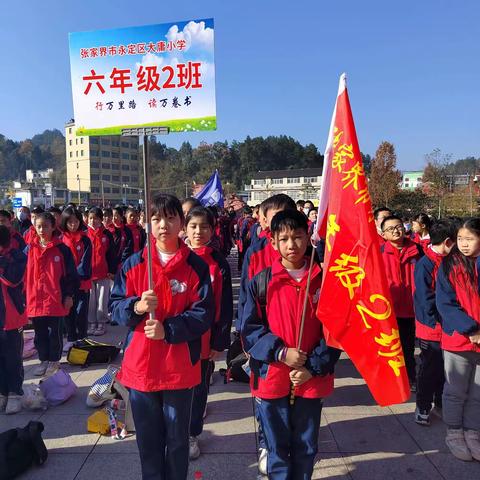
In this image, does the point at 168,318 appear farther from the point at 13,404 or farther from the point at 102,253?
the point at 102,253

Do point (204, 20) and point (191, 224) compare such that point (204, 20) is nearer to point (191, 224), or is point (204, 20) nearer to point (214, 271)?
point (191, 224)

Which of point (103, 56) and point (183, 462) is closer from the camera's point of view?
point (103, 56)

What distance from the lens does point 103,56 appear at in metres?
2.13

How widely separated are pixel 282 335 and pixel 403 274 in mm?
2316

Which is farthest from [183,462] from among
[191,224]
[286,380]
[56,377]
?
[56,377]

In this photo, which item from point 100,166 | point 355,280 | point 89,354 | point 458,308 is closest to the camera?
point 355,280

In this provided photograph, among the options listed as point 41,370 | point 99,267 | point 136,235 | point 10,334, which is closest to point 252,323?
point 10,334

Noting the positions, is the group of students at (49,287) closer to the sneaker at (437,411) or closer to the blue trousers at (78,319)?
the blue trousers at (78,319)

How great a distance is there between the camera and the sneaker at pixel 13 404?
3.58m

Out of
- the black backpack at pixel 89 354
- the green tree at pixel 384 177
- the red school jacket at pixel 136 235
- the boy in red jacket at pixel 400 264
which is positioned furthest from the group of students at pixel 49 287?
the green tree at pixel 384 177

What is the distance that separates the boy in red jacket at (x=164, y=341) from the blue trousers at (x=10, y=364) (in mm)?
1896

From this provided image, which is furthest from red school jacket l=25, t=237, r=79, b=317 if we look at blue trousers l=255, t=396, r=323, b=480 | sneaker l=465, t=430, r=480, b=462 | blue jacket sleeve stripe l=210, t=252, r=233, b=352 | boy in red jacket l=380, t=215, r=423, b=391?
sneaker l=465, t=430, r=480, b=462

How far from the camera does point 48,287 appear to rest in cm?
433

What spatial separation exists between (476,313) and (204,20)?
8.91ft
